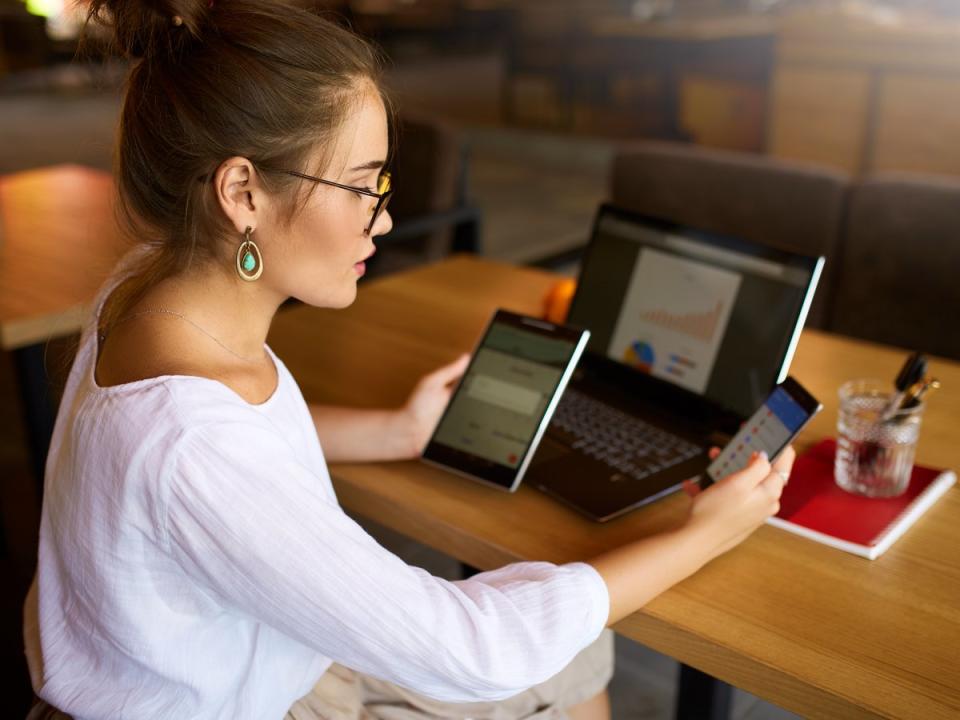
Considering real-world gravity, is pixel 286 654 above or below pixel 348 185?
below

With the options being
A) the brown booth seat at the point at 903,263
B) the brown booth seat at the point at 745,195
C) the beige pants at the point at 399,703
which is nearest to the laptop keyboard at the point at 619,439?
the beige pants at the point at 399,703

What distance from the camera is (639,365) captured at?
148cm

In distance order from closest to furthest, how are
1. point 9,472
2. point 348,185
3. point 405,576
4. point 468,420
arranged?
1. point 405,576
2. point 348,185
3. point 468,420
4. point 9,472

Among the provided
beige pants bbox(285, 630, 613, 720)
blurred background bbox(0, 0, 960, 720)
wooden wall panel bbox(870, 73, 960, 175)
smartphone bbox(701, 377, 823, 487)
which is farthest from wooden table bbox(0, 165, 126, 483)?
wooden wall panel bbox(870, 73, 960, 175)

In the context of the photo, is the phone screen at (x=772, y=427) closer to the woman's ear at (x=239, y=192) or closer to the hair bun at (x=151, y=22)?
the woman's ear at (x=239, y=192)

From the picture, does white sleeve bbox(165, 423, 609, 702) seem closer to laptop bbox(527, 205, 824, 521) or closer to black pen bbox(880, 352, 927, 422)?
laptop bbox(527, 205, 824, 521)

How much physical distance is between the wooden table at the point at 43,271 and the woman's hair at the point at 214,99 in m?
0.62

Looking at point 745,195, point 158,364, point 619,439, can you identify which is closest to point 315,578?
point 158,364

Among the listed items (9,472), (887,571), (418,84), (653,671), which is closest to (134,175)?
(887,571)

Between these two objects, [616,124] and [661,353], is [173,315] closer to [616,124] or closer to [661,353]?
[661,353]

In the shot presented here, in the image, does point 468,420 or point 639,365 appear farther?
point 639,365

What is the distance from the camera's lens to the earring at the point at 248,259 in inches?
40.7

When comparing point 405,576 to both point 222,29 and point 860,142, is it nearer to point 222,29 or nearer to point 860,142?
point 222,29

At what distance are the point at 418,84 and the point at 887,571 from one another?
9310 mm
